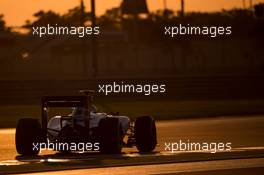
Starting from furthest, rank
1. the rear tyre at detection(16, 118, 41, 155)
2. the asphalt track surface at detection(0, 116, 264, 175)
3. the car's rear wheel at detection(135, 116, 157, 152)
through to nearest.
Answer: the car's rear wheel at detection(135, 116, 157, 152), the rear tyre at detection(16, 118, 41, 155), the asphalt track surface at detection(0, 116, 264, 175)

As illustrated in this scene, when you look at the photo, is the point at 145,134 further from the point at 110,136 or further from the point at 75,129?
the point at 75,129

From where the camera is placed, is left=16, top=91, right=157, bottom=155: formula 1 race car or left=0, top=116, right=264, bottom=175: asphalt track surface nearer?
left=0, top=116, right=264, bottom=175: asphalt track surface

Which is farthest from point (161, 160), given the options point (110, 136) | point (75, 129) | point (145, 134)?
point (75, 129)

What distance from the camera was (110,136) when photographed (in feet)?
55.9

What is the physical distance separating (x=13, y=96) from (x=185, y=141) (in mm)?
18358

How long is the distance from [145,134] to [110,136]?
3.27 feet

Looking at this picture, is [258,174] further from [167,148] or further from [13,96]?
[13,96]

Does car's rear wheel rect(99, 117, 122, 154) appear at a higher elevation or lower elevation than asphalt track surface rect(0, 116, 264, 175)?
higher

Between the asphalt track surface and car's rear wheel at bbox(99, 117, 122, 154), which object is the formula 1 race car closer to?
car's rear wheel at bbox(99, 117, 122, 154)

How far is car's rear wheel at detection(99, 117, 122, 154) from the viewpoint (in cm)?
1697

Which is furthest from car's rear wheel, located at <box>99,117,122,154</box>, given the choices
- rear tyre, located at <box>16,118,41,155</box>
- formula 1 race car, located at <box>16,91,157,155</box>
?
rear tyre, located at <box>16,118,41,155</box>

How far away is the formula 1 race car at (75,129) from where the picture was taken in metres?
17.0

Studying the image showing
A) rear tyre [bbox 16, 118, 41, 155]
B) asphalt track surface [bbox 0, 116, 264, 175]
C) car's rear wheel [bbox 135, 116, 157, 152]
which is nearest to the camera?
asphalt track surface [bbox 0, 116, 264, 175]

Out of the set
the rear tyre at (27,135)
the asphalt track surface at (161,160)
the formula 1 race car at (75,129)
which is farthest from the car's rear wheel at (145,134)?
the rear tyre at (27,135)
